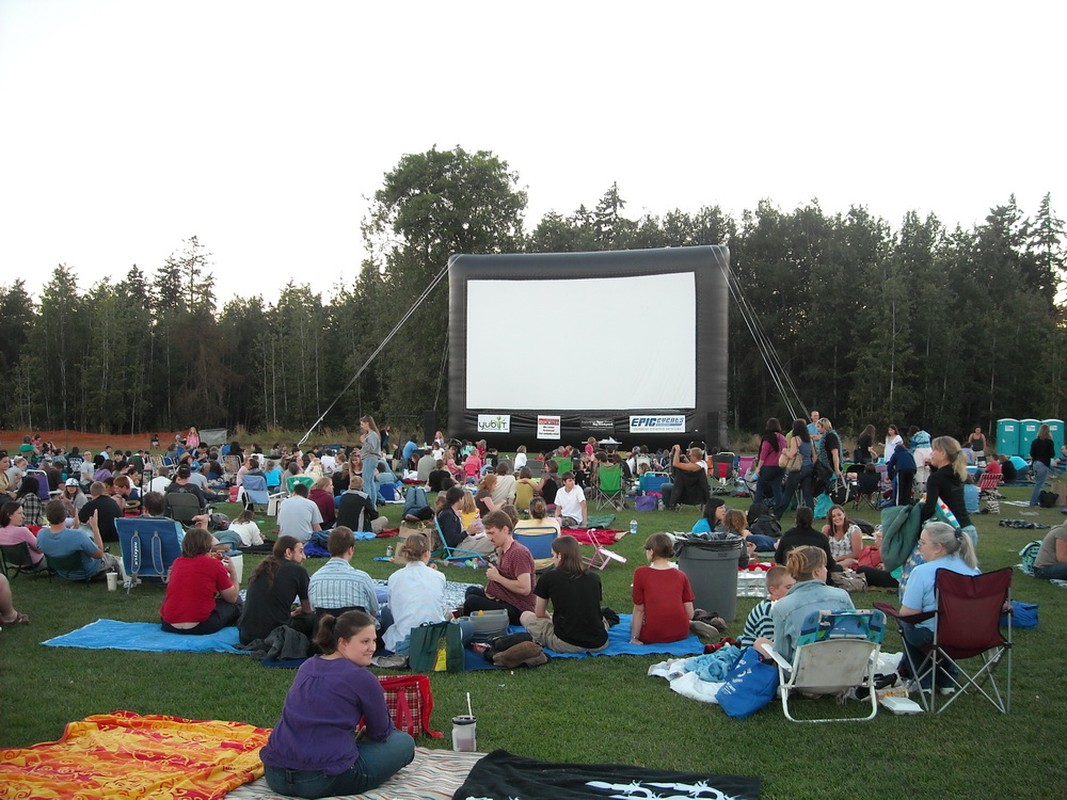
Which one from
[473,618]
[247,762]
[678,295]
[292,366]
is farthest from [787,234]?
[247,762]

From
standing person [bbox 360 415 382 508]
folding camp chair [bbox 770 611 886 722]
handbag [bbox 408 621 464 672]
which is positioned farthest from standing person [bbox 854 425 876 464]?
handbag [bbox 408 621 464 672]

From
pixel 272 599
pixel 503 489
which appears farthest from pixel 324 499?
pixel 272 599

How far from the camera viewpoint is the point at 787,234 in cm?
3412

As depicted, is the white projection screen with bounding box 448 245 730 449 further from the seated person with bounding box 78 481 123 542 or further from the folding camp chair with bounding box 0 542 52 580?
the folding camp chair with bounding box 0 542 52 580

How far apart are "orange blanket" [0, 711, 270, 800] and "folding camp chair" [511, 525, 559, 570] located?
3500 millimetres

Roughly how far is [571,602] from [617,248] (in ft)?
104

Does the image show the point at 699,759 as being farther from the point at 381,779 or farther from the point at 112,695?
the point at 112,695

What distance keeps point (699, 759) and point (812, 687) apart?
88cm

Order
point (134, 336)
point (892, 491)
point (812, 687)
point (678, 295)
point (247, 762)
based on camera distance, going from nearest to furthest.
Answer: point (247, 762), point (812, 687), point (892, 491), point (678, 295), point (134, 336)

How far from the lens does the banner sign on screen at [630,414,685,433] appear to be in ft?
65.5

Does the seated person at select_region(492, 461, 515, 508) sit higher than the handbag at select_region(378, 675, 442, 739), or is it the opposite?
the seated person at select_region(492, 461, 515, 508)

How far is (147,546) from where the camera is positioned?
7570mm

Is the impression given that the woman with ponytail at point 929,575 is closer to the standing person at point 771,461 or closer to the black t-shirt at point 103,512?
the standing person at point 771,461

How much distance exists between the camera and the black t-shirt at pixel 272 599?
18.7 ft
